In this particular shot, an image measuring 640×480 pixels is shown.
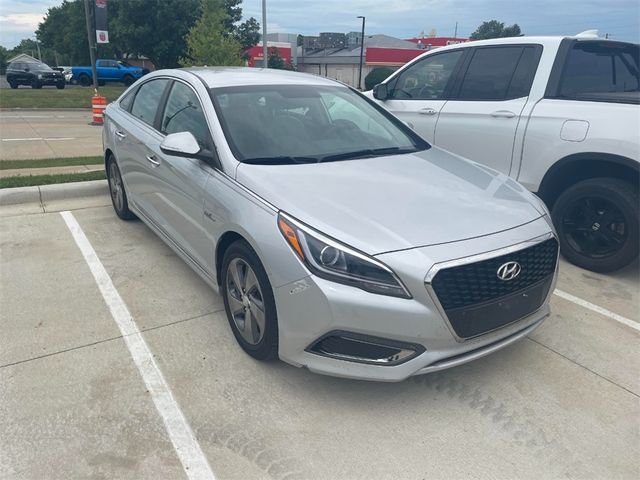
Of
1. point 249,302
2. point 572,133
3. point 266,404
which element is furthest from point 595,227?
point 266,404

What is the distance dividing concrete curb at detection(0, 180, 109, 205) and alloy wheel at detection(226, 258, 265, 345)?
3.89 m

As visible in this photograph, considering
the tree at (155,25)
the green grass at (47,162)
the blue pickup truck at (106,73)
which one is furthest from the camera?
the tree at (155,25)

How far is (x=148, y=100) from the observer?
4.57 metres

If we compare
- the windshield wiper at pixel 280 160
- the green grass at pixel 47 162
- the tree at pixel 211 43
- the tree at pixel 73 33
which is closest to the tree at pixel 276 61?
the tree at pixel 73 33

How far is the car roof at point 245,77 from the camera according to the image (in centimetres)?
375

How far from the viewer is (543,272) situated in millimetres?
2723

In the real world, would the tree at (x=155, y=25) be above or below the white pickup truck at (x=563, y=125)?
above

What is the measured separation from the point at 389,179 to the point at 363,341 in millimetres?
1089

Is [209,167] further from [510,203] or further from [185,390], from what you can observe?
[510,203]

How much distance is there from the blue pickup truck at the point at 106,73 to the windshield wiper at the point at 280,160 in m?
36.9

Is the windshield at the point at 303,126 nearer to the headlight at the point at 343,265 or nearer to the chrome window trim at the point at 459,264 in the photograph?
the headlight at the point at 343,265

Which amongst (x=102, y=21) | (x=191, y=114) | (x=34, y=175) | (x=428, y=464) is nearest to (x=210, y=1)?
(x=102, y=21)

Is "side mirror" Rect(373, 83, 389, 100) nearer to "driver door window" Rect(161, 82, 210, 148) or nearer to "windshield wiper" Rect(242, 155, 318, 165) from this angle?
"driver door window" Rect(161, 82, 210, 148)

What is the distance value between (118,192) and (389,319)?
3.84 m
